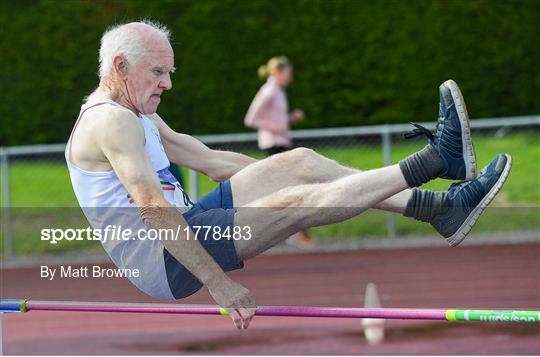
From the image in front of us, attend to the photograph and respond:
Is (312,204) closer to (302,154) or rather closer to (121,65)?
(302,154)

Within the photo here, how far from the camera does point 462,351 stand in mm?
7855

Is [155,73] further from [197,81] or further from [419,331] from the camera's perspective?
[197,81]

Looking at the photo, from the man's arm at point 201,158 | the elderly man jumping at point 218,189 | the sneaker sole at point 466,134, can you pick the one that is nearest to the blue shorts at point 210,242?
the elderly man jumping at point 218,189

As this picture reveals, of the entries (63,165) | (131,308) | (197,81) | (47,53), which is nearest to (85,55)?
(47,53)

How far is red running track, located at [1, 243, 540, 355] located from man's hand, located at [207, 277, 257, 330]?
3551 mm

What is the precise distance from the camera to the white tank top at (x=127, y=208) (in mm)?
4730

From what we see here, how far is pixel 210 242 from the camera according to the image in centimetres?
468

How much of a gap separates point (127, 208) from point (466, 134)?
130 cm

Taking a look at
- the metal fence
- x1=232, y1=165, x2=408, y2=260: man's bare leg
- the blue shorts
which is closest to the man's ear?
the blue shorts

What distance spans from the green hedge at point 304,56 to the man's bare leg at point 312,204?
10.9 meters

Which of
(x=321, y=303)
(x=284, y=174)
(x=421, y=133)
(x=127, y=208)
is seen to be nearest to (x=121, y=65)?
(x=127, y=208)

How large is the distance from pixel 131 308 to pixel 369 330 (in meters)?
3.59

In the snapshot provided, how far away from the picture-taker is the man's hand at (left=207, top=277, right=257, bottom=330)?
4.48m

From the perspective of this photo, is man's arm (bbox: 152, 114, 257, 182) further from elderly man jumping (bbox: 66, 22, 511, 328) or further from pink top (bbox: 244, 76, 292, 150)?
pink top (bbox: 244, 76, 292, 150)
